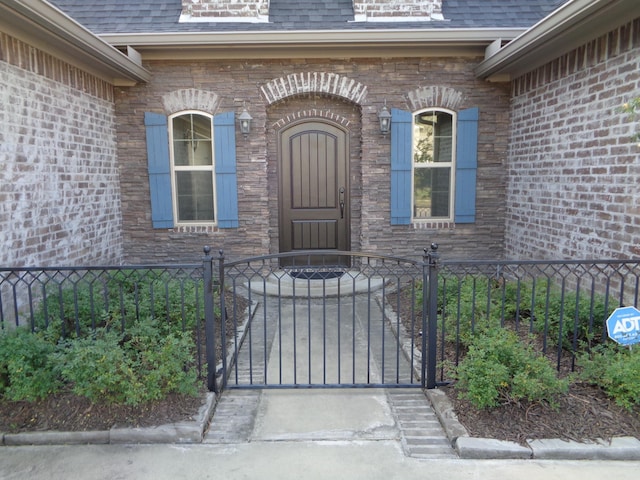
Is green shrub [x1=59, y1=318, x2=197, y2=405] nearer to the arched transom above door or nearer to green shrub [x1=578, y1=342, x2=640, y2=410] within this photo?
green shrub [x1=578, y1=342, x2=640, y2=410]

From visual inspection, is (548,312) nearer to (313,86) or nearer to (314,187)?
(314,187)

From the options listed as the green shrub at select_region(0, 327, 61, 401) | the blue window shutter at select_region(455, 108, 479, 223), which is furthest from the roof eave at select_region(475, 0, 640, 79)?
the green shrub at select_region(0, 327, 61, 401)

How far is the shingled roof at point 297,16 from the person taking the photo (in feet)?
21.6

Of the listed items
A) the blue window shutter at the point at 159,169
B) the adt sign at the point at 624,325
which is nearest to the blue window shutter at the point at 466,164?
the adt sign at the point at 624,325

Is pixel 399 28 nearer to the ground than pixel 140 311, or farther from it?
farther from it

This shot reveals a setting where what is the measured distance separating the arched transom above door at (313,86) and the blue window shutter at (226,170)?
68 centimetres

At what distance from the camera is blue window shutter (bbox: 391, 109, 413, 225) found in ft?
22.1

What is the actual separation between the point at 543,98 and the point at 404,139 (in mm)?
1821

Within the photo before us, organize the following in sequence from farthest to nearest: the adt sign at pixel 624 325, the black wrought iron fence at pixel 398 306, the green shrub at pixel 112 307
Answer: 1. the green shrub at pixel 112 307
2. the black wrought iron fence at pixel 398 306
3. the adt sign at pixel 624 325

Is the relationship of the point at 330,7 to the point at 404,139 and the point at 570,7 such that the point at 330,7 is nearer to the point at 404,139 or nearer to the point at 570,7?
the point at 404,139

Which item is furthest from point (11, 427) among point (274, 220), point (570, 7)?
point (570, 7)

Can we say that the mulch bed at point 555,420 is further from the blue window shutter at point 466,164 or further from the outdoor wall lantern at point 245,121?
the outdoor wall lantern at point 245,121

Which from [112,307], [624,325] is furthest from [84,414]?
[624,325]

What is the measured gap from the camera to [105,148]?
6543mm
